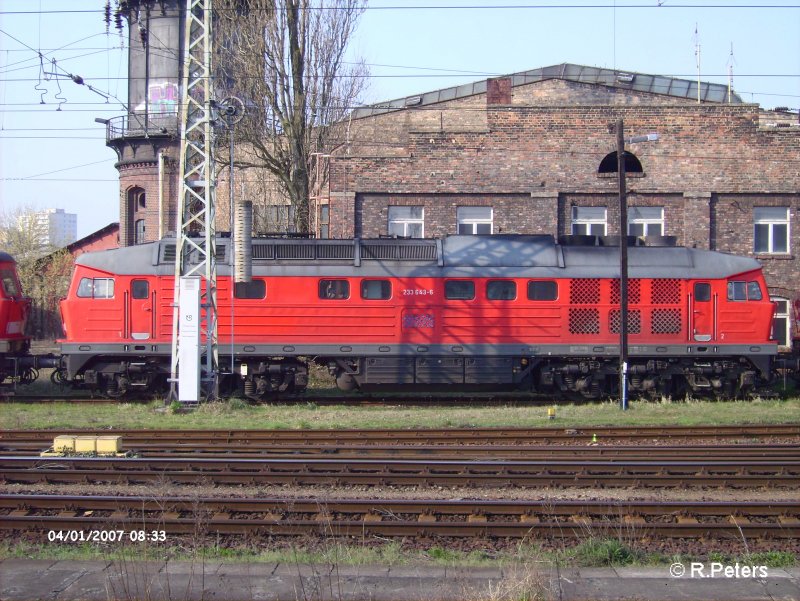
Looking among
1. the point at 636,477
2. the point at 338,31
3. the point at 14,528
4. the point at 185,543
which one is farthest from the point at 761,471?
the point at 338,31

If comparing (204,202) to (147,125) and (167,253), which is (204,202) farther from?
(147,125)

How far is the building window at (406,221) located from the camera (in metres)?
27.5

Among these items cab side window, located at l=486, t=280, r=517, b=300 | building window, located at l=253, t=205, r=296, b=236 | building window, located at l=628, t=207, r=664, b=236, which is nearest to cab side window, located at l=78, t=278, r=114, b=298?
cab side window, located at l=486, t=280, r=517, b=300

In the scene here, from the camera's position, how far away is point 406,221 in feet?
90.4

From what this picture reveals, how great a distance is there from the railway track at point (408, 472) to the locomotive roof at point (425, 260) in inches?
315

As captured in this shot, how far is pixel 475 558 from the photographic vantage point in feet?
27.6

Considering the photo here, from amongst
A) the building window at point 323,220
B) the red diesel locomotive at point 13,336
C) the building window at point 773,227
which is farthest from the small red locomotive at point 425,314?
the building window at point 323,220

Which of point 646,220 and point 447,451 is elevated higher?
point 646,220

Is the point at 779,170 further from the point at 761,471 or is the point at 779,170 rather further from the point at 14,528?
the point at 14,528

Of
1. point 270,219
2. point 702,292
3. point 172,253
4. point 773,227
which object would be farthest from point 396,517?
point 270,219

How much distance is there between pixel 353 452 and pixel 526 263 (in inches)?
337

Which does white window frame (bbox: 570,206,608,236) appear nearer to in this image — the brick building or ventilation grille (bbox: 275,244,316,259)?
the brick building

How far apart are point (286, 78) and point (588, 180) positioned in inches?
433

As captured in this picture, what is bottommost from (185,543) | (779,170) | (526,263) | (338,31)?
(185,543)
